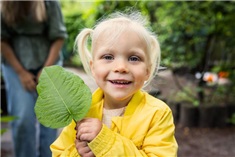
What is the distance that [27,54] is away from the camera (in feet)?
9.18

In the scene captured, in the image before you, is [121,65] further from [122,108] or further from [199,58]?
[199,58]


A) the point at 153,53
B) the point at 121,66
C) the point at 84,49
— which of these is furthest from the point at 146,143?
the point at 84,49

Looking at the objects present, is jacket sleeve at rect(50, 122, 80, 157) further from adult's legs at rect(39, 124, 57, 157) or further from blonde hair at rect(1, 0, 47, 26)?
blonde hair at rect(1, 0, 47, 26)

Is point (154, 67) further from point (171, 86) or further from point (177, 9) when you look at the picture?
point (171, 86)

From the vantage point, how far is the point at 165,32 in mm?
Result: 5352

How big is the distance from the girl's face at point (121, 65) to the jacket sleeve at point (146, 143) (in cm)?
15

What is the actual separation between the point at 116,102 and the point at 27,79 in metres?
1.31

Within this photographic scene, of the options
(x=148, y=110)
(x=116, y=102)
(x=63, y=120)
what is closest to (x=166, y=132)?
(x=148, y=110)

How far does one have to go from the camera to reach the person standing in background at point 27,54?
8.87 ft

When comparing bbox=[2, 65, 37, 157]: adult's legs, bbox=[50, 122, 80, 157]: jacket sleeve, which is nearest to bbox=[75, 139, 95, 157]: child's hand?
bbox=[50, 122, 80, 157]: jacket sleeve

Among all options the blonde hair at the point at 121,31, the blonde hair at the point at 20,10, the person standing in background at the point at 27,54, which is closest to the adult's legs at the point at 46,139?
the person standing in background at the point at 27,54

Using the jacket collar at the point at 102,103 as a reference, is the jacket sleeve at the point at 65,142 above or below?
below

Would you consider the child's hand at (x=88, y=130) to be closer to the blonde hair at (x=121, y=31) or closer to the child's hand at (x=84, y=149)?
the child's hand at (x=84, y=149)

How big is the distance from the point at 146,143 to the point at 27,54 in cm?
162
